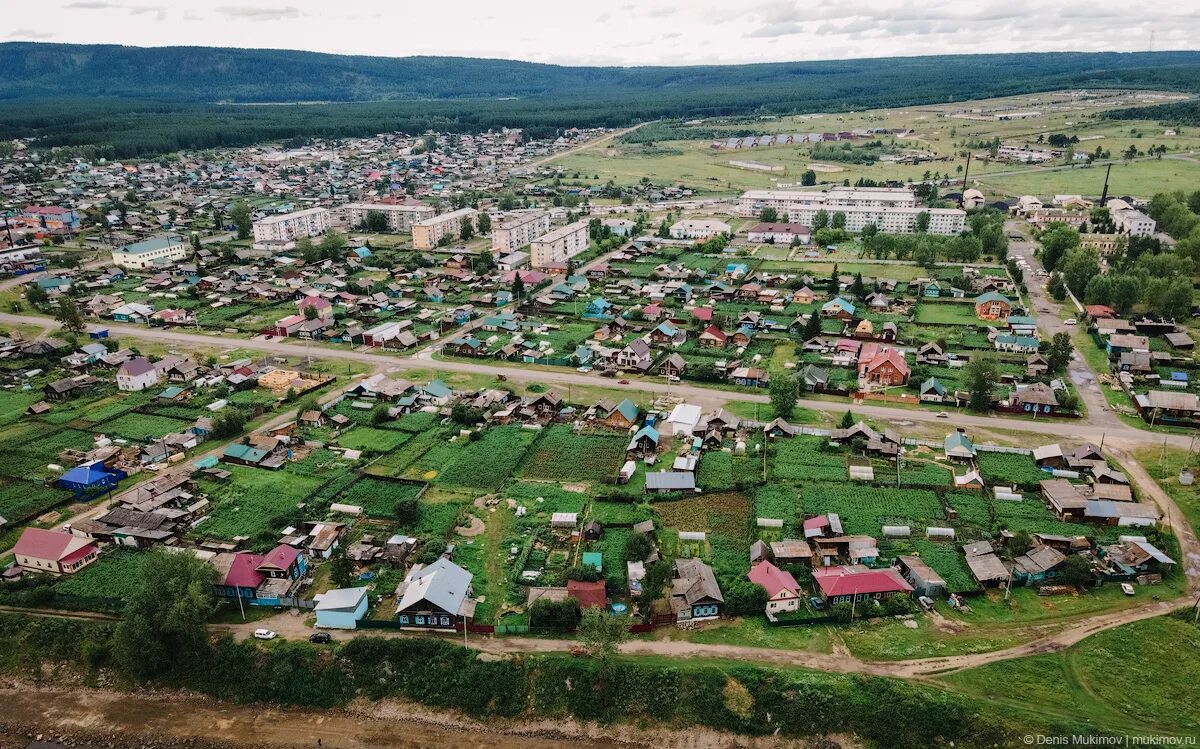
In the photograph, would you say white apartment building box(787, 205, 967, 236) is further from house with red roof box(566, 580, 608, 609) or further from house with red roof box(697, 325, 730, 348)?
house with red roof box(566, 580, 608, 609)

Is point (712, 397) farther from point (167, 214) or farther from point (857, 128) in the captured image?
point (857, 128)

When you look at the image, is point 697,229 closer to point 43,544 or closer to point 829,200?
point 829,200

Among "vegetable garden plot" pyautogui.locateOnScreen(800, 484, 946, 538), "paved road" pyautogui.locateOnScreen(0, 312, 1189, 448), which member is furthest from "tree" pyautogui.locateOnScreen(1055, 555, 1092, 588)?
"paved road" pyautogui.locateOnScreen(0, 312, 1189, 448)

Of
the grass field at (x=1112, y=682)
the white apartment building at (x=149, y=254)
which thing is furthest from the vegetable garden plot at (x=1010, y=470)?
the white apartment building at (x=149, y=254)

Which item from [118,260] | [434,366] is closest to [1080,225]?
[434,366]

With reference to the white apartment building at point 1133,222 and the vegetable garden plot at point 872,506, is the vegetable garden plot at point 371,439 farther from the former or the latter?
the white apartment building at point 1133,222

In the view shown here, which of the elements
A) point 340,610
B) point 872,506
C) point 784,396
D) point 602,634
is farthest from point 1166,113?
point 340,610
